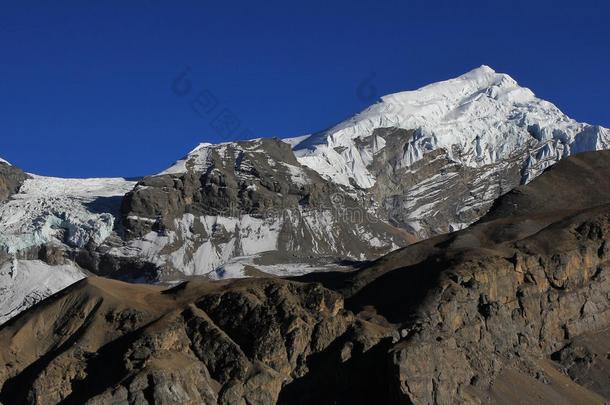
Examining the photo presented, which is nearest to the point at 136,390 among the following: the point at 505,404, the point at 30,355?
the point at 30,355

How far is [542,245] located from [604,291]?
10959 millimetres

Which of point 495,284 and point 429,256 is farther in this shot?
point 429,256

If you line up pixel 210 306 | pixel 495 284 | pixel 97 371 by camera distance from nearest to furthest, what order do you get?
pixel 97 371 → pixel 210 306 → pixel 495 284

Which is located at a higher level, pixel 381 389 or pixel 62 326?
pixel 62 326

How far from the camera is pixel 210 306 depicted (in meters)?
162

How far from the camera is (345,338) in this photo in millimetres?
153500

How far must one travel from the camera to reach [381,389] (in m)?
142

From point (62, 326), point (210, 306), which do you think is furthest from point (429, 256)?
point (62, 326)

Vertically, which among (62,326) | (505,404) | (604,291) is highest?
(62,326)

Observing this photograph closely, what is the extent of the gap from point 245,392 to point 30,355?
28.5m

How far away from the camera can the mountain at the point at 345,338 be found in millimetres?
142625

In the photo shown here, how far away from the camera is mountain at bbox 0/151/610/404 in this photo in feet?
468

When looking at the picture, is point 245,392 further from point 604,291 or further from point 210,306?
point 604,291

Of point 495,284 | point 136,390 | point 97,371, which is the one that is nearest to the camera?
point 136,390
